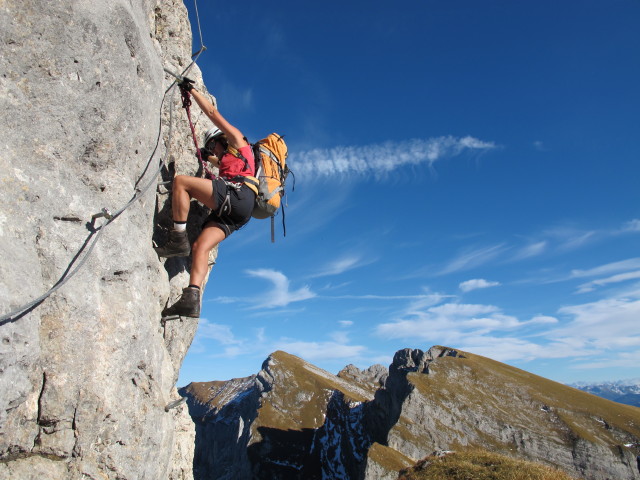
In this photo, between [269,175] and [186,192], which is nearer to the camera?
[186,192]

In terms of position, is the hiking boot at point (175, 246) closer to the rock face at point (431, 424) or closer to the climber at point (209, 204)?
the climber at point (209, 204)

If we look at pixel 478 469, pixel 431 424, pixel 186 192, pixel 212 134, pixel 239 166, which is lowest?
pixel 478 469

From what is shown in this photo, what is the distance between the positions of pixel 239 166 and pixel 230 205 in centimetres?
105

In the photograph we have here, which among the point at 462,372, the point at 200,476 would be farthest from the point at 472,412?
the point at 200,476

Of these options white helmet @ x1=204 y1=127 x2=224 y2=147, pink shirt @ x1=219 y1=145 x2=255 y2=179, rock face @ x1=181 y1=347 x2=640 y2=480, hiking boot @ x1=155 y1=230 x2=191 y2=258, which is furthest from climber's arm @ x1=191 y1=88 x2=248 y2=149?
rock face @ x1=181 y1=347 x2=640 y2=480

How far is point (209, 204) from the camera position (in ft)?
27.3

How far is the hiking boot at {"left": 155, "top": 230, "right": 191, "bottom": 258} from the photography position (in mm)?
8336

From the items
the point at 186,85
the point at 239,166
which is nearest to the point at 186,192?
the point at 239,166

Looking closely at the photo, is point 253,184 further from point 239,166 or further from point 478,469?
point 478,469

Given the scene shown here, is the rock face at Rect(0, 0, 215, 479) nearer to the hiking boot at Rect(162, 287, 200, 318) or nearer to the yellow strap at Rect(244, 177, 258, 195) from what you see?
the hiking boot at Rect(162, 287, 200, 318)

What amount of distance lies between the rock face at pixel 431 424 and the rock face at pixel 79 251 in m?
81.1

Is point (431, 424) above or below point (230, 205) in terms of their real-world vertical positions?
below

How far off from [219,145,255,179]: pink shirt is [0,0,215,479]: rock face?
5.48 ft

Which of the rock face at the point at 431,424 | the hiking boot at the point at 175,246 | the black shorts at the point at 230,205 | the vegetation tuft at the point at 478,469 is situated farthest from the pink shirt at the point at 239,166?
the rock face at the point at 431,424
